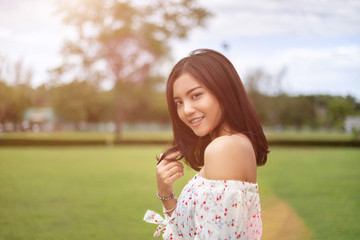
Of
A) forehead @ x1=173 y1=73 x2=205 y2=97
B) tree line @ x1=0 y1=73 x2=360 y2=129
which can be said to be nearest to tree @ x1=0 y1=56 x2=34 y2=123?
tree line @ x1=0 y1=73 x2=360 y2=129

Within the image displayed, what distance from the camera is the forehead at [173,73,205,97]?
212cm

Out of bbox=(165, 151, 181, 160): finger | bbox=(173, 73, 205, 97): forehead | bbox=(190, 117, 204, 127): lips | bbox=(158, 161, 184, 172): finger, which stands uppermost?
bbox=(173, 73, 205, 97): forehead

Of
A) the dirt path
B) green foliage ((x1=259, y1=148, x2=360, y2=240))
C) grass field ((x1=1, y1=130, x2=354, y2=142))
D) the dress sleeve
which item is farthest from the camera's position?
grass field ((x1=1, y1=130, x2=354, y2=142))

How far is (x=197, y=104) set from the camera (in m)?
2.14

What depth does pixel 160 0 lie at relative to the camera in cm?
3806

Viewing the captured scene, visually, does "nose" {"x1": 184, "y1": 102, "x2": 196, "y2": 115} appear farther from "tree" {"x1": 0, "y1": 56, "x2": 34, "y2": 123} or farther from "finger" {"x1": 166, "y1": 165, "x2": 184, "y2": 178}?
"tree" {"x1": 0, "y1": 56, "x2": 34, "y2": 123}

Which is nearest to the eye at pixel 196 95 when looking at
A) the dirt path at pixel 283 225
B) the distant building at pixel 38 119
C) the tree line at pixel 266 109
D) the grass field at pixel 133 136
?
the dirt path at pixel 283 225

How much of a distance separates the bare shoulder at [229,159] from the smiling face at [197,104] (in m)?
0.24

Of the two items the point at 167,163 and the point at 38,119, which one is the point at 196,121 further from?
the point at 38,119

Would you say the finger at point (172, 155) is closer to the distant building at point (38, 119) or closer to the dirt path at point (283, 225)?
the dirt path at point (283, 225)

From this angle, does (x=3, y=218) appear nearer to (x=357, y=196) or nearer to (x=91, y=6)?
(x=357, y=196)

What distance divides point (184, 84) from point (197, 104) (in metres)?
0.13

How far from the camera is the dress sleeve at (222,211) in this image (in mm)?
1851

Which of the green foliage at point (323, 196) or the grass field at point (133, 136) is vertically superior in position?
the green foliage at point (323, 196)
